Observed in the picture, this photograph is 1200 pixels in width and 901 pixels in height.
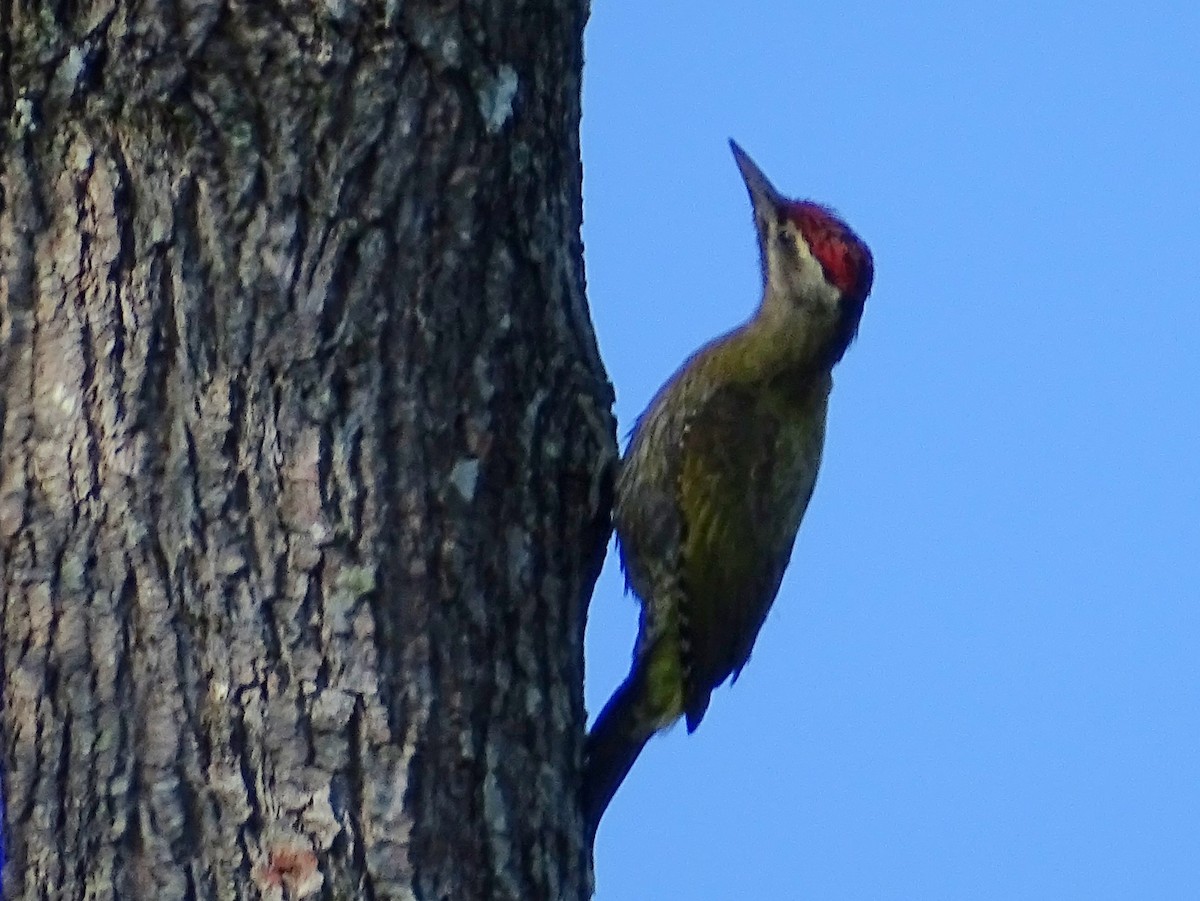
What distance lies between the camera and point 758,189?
445cm

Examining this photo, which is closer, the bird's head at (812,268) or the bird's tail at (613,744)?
the bird's tail at (613,744)

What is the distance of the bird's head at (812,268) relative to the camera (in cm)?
426

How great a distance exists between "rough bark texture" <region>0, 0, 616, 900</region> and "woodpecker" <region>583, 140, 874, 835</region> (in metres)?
1.11

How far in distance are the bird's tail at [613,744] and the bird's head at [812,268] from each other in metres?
1.08

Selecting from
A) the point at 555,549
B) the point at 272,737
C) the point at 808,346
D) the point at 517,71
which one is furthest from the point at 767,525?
the point at 272,737

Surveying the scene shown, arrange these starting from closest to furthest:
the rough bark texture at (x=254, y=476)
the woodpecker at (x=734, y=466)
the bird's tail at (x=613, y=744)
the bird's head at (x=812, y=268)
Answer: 1. the rough bark texture at (x=254, y=476)
2. the bird's tail at (x=613, y=744)
3. the woodpecker at (x=734, y=466)
4. the bird's head at (x=812, y=268)

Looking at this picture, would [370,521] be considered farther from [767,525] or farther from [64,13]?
[767,525]

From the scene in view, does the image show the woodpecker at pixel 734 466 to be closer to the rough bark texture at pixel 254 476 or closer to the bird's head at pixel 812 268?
the bird's head at pixel 812 268

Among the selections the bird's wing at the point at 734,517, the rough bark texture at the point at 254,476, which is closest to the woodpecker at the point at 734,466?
the bird's wing at the point at 734,517

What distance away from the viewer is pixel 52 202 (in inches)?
98.9

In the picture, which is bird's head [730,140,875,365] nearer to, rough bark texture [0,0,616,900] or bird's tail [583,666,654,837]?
bird's tail [583,666,654,837]

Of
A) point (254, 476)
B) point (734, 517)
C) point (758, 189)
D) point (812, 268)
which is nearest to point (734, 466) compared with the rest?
point (734, 517)

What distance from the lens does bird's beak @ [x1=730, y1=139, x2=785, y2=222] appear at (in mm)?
4410

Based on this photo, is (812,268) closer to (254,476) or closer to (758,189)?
(758,189)
